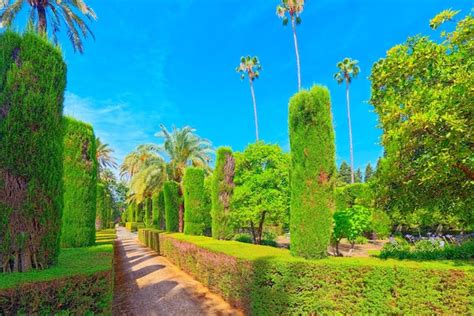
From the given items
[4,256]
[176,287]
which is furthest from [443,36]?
[176,287]

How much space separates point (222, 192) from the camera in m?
12.7

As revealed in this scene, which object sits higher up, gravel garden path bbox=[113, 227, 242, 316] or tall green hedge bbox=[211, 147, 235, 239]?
tall green hedge bbox=[211, 147, 235, 239]

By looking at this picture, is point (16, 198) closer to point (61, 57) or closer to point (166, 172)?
point (61, 57)

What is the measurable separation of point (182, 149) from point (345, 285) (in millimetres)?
16832

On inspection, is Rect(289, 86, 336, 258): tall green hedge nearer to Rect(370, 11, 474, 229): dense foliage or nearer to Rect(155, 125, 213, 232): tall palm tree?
Rect(370, 11, 474, 229): dense foliage

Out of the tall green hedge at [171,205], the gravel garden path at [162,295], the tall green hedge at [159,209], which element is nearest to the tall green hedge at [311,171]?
the gravel garden path at [162,295]

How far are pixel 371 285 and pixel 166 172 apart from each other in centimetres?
1793

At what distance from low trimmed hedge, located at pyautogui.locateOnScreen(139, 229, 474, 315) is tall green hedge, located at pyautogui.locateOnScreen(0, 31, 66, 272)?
384 cm

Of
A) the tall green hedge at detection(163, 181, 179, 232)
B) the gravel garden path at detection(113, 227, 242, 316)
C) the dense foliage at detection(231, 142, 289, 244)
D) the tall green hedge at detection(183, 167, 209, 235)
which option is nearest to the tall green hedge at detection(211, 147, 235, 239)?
the dense foliage at detection(231, 142, 289, 244)

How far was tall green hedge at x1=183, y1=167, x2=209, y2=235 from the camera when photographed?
47.2 ft

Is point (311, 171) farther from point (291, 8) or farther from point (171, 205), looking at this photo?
point (291, 8)

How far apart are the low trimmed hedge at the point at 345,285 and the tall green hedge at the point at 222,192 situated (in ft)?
17.7

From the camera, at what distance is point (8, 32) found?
4.33 meters

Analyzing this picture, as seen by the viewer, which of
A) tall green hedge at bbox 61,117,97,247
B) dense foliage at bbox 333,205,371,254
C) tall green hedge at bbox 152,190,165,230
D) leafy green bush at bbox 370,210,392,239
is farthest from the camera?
tall green hedge at bbox 152,190,165,230
